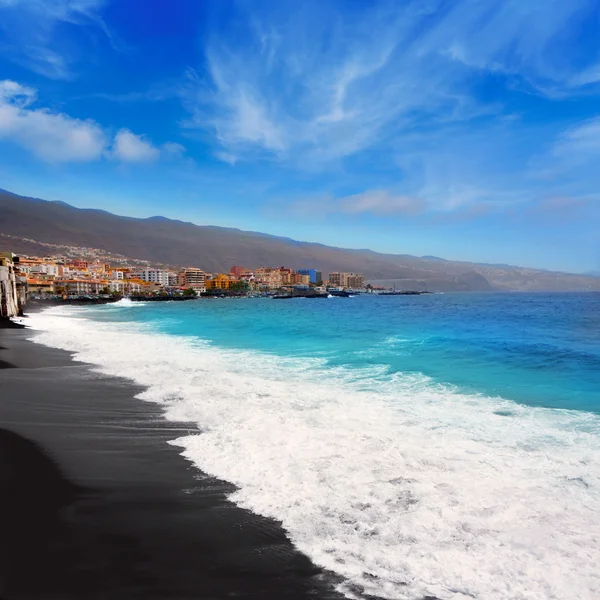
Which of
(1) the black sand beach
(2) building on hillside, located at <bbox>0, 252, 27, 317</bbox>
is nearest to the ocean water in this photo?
(1) the black sand beach

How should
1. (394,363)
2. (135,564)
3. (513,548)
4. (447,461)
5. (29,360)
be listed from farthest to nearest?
(394,363) → (29,360) → (447,461) → (513,548) → (135,564)

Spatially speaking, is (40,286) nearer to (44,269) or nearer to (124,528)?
(44,269)

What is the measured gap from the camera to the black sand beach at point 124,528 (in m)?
3.24

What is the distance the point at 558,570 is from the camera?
361cm

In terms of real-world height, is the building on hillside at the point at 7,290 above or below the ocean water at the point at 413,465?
above

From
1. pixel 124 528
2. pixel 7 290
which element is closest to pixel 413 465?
pixel 124 528

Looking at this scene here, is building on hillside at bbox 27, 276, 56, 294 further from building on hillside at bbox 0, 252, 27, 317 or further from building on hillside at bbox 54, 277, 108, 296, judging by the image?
building on hillside at bbox 0, 252, 27, 317

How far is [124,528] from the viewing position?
13.2ft

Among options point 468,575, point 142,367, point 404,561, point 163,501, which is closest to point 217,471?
point 163,501

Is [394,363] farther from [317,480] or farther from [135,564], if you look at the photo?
[135,564]

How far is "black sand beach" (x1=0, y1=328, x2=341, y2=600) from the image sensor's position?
324cm

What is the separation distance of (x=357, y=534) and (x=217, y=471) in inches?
86.1

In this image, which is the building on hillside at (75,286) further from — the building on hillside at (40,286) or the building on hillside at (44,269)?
the building on hillside at (44,269)

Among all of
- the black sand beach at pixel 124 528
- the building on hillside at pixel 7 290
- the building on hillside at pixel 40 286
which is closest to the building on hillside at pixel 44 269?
the building on hillside at pixel 40 286
